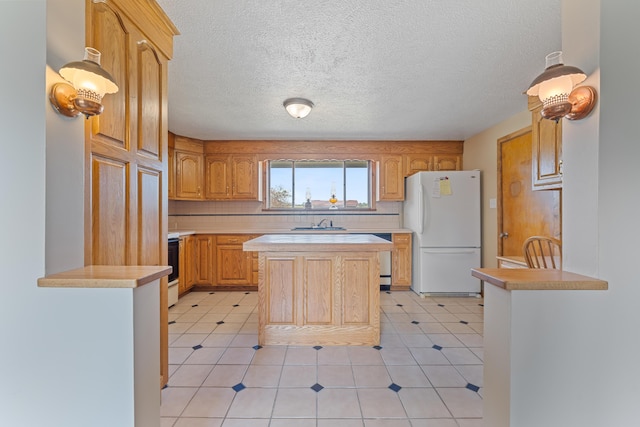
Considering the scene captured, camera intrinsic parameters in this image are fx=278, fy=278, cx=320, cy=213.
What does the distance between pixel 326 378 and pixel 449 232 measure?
2686 mm

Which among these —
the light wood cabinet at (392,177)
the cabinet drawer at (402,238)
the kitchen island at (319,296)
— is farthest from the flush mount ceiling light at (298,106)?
the cabinet drawer at (402,238)

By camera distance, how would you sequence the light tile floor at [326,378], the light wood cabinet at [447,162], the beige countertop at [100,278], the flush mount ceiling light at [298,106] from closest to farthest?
the beige countertop at [100,278]
the light tile floor at [326,378]
the flush mount ceiling light at [298,106]
the light wood cabinet at [447,162]

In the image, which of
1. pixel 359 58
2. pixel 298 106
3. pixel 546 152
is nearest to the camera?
pixel 359 58

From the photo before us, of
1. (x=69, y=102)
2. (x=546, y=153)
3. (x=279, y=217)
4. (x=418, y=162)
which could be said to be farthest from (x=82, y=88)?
(x=418, y=162)

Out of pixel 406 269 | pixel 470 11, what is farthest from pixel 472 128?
pixel 470 11

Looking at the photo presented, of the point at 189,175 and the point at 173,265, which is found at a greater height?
the point at 189,175

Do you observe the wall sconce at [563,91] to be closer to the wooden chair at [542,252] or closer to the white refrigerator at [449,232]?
the wooden chair at [542,252]

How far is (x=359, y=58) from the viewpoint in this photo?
2053 mm

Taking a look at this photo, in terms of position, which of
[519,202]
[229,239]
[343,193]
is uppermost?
[343,193]

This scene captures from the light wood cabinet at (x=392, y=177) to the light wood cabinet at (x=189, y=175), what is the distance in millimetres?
2849

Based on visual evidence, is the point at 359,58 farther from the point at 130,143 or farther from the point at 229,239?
the point at 229,239

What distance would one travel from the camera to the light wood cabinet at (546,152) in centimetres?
206

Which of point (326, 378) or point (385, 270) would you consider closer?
point (326, 378)

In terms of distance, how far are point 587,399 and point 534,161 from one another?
6.21 feet
